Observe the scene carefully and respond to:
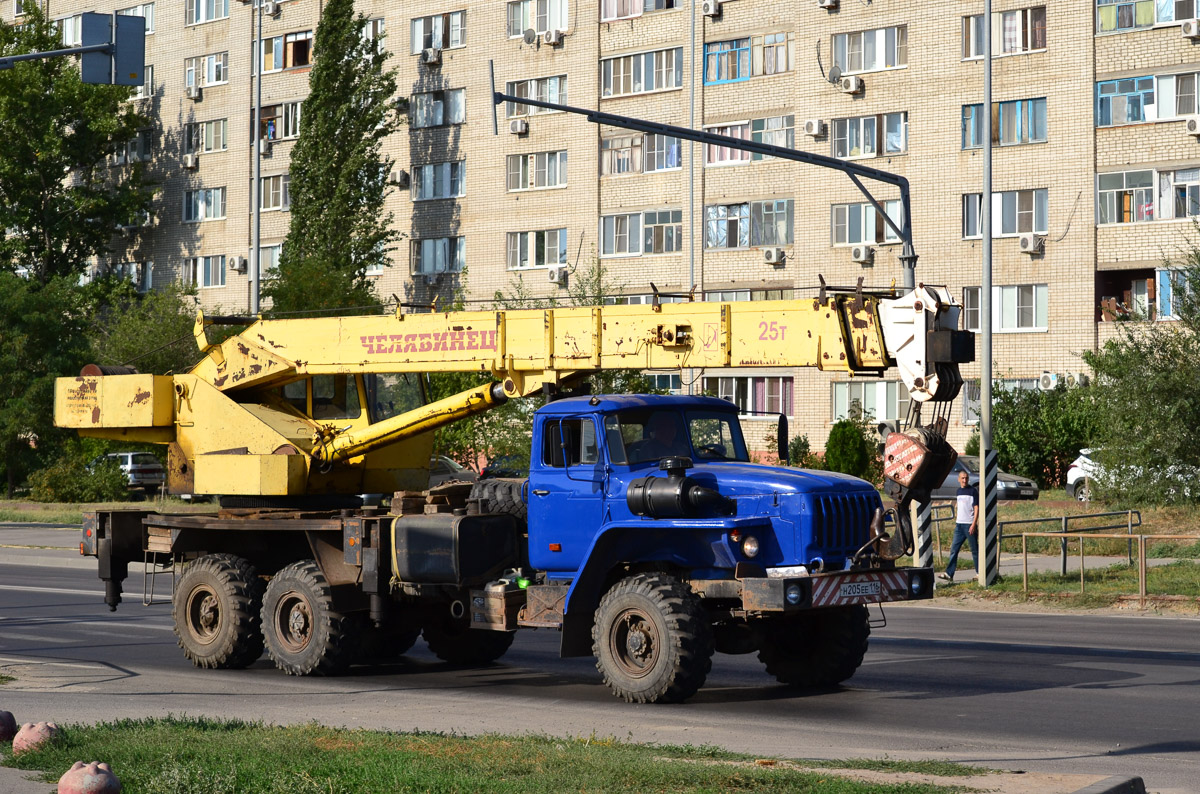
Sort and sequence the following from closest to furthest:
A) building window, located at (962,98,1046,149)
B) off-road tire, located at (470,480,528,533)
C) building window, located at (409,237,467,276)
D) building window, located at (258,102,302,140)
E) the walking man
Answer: off-road tire, located at (470,480,528,533)
the walking man
building window, located at (962,98,1046,149)
building window, located at (409,237,467,276)
building window, located at (258,102,302,140)

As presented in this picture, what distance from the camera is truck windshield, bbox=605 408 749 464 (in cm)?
1358

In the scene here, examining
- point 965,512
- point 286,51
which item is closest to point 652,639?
point 965,512

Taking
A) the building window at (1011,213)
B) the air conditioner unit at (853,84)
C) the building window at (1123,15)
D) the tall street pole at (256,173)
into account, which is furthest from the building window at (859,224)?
the tall street pole at (256,173)

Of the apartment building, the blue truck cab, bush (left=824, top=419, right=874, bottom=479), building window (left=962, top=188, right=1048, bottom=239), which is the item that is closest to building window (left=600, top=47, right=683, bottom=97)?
the apartment building

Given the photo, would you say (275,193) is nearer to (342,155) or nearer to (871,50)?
(342,155)

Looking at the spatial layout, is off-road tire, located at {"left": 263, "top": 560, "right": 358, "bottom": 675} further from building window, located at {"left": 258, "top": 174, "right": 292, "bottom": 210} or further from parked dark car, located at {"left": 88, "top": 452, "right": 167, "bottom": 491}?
building window, located at {"left": 258, "top": 174, "right": 292, "bottom": 210}

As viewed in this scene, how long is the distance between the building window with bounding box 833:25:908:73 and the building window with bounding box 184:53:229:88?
30.4 metres

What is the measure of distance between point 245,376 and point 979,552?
12.9 meters

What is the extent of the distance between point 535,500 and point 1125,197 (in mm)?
37003

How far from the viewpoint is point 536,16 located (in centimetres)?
5762

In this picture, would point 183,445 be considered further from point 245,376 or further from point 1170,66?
point 1170,66

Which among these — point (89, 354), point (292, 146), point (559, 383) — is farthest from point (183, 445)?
point (292, 146)

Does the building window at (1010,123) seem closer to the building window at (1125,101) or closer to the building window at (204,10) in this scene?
the building window at (1125,101)

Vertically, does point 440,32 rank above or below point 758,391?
above
